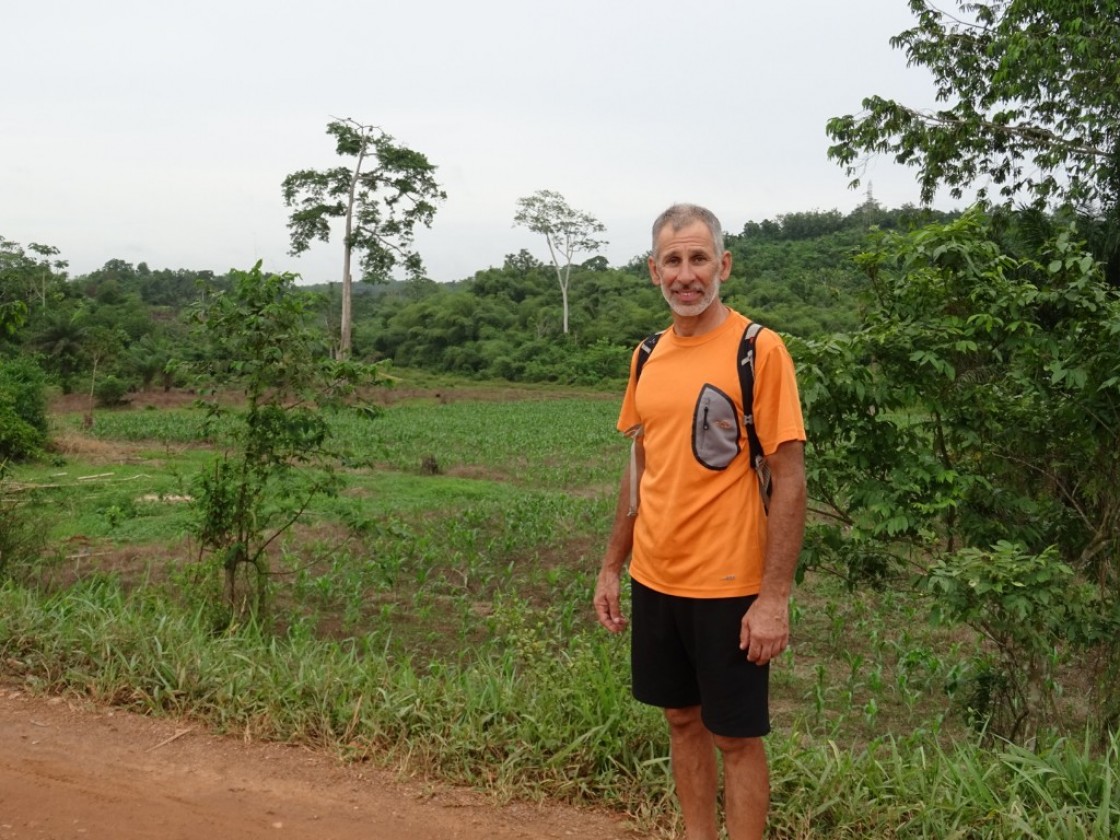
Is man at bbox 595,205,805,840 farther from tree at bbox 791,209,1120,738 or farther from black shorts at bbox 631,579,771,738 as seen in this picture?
tree at bbox 791,209,1120,738

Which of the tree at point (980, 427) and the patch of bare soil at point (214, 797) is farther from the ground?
the tree at point (980, 427)

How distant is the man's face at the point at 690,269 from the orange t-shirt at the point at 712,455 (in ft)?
0.30

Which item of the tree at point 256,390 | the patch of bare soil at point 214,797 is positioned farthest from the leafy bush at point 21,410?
the patch of bare soil at point 214,797

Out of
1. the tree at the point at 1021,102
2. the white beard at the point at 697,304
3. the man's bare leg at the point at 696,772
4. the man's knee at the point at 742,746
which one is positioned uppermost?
the tree at the point at 1021,102

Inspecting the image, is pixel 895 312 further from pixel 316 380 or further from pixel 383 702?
pixel 316 380

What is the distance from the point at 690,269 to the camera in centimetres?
247

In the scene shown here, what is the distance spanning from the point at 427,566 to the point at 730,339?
22.7 feet

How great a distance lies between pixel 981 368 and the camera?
4.00m

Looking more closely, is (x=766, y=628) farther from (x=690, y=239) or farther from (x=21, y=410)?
(x=21, y=410)

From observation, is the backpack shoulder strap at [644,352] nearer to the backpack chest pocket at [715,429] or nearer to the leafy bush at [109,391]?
the backpack chest pocket at [715,429]

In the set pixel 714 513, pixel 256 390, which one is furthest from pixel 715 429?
pixel 256 390

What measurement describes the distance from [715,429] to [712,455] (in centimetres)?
7

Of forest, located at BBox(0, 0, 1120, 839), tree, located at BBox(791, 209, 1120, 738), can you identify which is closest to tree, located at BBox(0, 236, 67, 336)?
forest, located at BBox(0, 0, 1120, 839)

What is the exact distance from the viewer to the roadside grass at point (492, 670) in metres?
3.01
